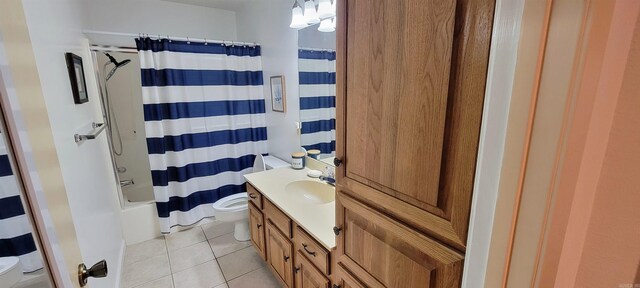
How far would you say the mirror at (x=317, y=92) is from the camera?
1.87m

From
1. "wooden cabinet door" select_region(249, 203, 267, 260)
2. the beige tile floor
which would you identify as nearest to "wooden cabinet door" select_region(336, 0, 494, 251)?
"wooden cabinet door" select_region(249, 203, 267, 260)

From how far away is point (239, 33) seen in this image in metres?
3.25

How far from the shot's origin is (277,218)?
5.44ft

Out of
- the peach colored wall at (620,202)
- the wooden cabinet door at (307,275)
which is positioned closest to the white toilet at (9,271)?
the wooden cabinet door at (307,275)

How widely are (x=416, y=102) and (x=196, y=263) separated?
2.40m

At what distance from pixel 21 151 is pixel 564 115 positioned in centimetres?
102

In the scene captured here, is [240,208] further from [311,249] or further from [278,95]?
[311,249]

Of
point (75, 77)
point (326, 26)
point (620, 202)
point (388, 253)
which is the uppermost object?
point (326, 26)

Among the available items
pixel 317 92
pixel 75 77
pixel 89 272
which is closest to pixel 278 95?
pixel 317 92

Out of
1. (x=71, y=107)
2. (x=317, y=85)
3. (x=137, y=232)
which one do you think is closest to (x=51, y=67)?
(x=71, y=107)

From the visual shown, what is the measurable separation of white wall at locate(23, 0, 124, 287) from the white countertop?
94 centimetres

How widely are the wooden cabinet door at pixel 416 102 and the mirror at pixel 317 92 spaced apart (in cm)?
95

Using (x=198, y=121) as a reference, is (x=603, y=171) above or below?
above

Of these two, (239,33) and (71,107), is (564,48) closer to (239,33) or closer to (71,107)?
(71,107)
